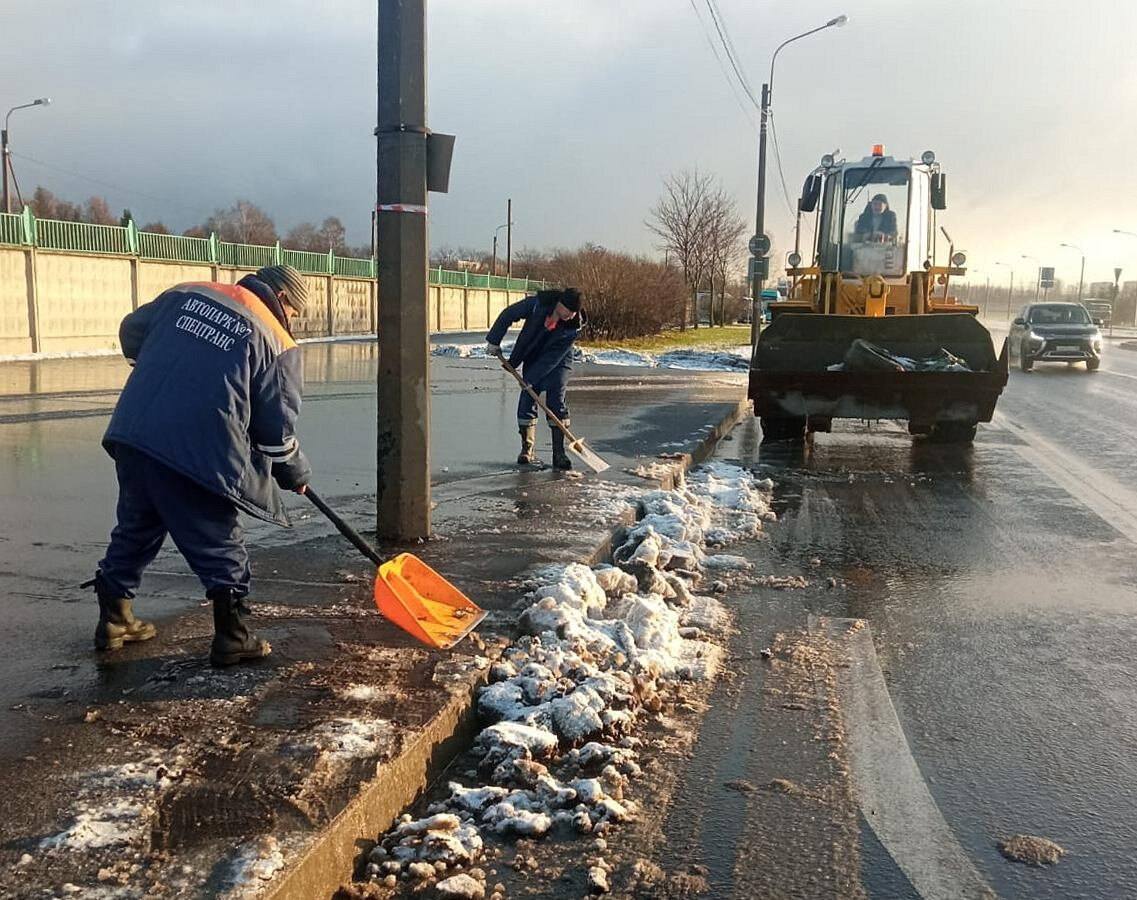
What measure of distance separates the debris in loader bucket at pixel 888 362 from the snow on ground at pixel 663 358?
38.4ft

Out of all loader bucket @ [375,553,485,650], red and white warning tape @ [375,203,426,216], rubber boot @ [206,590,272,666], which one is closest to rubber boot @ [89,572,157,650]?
rubber boot @ [206,590,272,666]

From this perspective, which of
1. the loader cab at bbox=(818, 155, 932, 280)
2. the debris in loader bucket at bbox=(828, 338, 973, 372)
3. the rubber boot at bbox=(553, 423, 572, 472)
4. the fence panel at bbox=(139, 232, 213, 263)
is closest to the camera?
the rubber boot at bbox=(553, 423, 572, 472)

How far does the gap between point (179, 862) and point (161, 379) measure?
5.71ft

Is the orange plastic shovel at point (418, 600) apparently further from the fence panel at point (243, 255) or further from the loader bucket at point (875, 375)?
the fence panel at point (243, 255)

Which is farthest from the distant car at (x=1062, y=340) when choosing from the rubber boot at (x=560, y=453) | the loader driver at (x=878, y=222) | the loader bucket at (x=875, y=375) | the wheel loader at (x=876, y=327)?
the rubber boot at (x=560, y=453)

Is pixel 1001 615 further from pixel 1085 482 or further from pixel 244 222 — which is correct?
pixel 244 222

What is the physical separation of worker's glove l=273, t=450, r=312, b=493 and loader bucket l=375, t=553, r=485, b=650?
48 centimetres

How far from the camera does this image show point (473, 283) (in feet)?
164

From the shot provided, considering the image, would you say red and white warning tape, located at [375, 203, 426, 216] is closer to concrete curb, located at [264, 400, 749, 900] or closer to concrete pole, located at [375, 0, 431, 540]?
concrete pole, located at [375, 0, 431, 540]

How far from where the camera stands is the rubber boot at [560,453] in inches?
336

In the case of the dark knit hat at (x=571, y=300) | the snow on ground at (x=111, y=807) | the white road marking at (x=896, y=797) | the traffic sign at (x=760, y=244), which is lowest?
the white road marking at (x=896, y=797)

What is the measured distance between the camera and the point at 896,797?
3109mm

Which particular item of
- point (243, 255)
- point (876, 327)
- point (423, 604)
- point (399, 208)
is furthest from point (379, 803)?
point (243, 255)

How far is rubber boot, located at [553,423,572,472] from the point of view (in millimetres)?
8547
